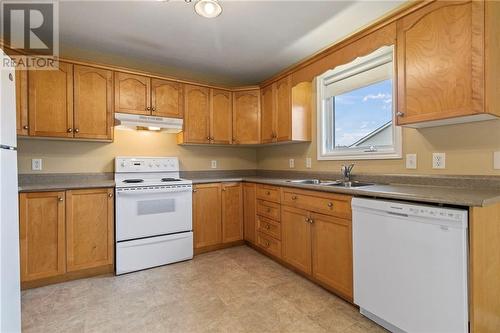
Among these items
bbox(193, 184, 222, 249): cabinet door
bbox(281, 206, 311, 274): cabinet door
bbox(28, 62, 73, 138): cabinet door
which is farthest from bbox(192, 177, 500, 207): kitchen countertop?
bbox(28, 62, 73, 138): cabinet door

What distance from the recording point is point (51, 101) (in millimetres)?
2578

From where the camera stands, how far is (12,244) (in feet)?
4.91

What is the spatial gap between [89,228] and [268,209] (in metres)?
1.91

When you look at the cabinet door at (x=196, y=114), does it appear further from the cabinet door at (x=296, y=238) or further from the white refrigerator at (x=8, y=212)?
the white refrigerator at (x=8, y=212)

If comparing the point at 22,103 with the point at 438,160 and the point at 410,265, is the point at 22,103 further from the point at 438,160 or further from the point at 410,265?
the point at 438,160

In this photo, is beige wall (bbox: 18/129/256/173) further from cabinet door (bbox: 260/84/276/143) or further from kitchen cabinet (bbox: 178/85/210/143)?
cabinet door (bbox: 260/84/276/143)

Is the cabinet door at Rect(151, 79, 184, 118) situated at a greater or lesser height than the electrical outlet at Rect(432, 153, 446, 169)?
greater

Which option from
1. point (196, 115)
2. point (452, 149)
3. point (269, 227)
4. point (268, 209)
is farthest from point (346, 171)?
point (196, 115)

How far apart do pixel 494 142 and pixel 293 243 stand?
1770 millimetres

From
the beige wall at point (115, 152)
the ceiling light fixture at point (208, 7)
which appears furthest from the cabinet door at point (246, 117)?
the ceiling light fixture at point (208, 7)

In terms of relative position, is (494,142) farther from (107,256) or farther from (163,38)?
(107,256)

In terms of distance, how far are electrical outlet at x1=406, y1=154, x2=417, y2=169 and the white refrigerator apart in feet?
9.09

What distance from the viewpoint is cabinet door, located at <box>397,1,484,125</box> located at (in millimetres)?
1490

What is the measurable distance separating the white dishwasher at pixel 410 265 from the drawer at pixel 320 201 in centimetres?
11
